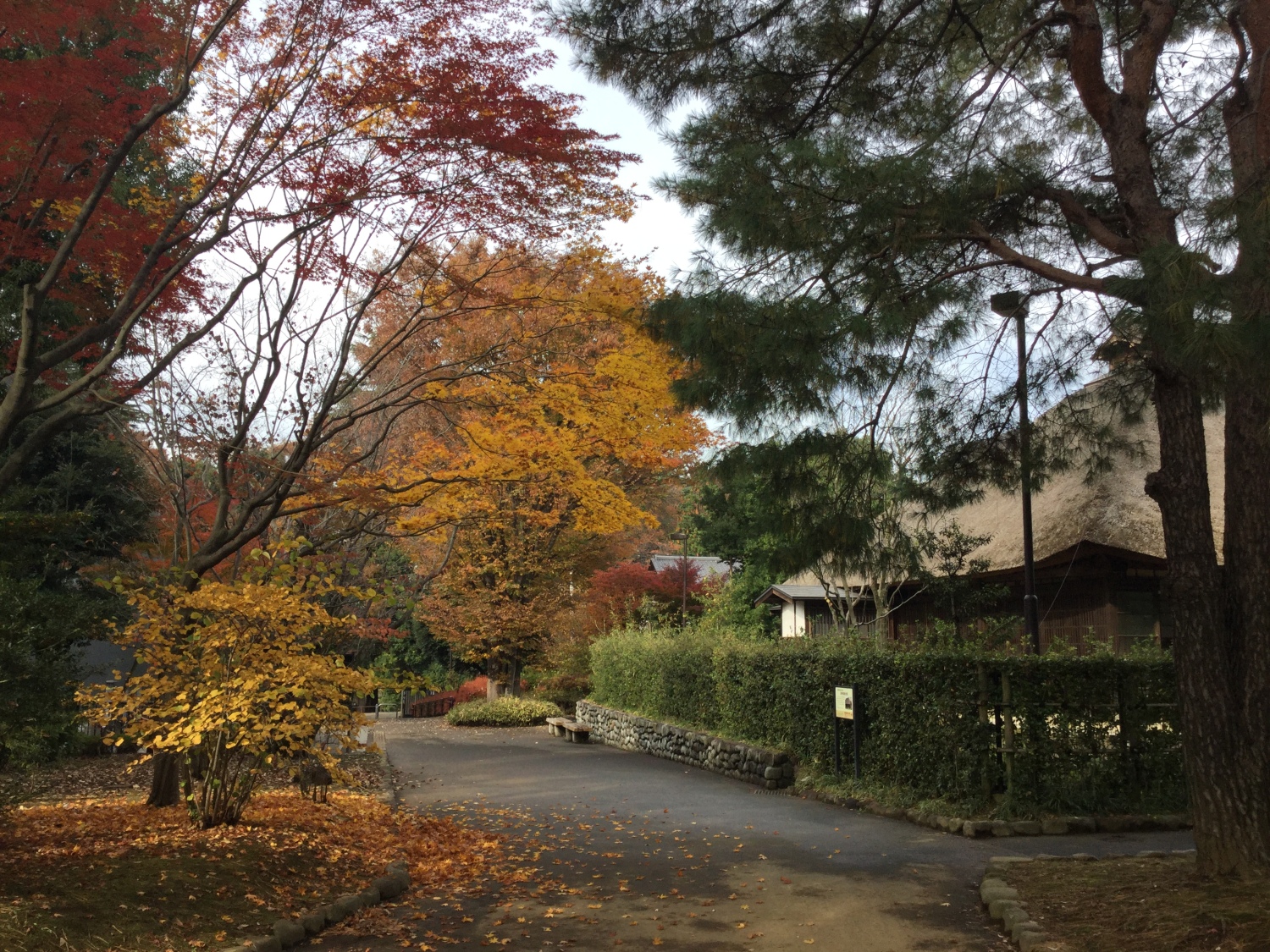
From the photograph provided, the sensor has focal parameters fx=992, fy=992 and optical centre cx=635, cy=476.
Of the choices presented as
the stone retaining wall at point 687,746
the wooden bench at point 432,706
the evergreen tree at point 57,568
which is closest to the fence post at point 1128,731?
the stone retaining wall at point 687,746

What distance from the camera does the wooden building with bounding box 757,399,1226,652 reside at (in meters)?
14.8

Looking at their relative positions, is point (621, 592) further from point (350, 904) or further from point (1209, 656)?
point (1209, 656)

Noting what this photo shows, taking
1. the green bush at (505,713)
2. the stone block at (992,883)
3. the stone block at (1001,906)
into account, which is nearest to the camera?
the stone block at (1001,906)

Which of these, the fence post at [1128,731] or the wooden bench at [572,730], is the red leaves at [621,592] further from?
the fence post at [1128,731]

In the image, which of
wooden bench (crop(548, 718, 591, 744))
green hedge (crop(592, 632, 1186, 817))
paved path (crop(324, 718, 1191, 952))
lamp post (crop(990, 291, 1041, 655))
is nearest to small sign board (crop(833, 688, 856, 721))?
green hedge (crop(592, 632, 1186, 817))

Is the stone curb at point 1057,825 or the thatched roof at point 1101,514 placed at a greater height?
the thatched roof at point 1101,514

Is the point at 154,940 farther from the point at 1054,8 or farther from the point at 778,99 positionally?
the point at 1054,8

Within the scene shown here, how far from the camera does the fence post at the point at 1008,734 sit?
9.71 m

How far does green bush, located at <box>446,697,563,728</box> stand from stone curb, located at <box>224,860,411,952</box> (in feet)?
59.3

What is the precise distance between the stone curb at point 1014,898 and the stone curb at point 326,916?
4.11 meters

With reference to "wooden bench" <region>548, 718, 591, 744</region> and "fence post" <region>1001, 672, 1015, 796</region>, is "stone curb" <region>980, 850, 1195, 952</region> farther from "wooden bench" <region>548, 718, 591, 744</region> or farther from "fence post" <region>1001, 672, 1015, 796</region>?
"wooden bench" <region>548, 718, 591, 744</region>

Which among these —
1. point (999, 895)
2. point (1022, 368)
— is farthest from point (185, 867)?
point (1022, 368)

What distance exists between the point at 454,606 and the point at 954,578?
16.8 meters

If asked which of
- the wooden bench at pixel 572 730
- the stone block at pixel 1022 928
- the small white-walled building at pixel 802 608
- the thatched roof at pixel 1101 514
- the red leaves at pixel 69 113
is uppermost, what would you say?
the red leaves at pixel 69 113
